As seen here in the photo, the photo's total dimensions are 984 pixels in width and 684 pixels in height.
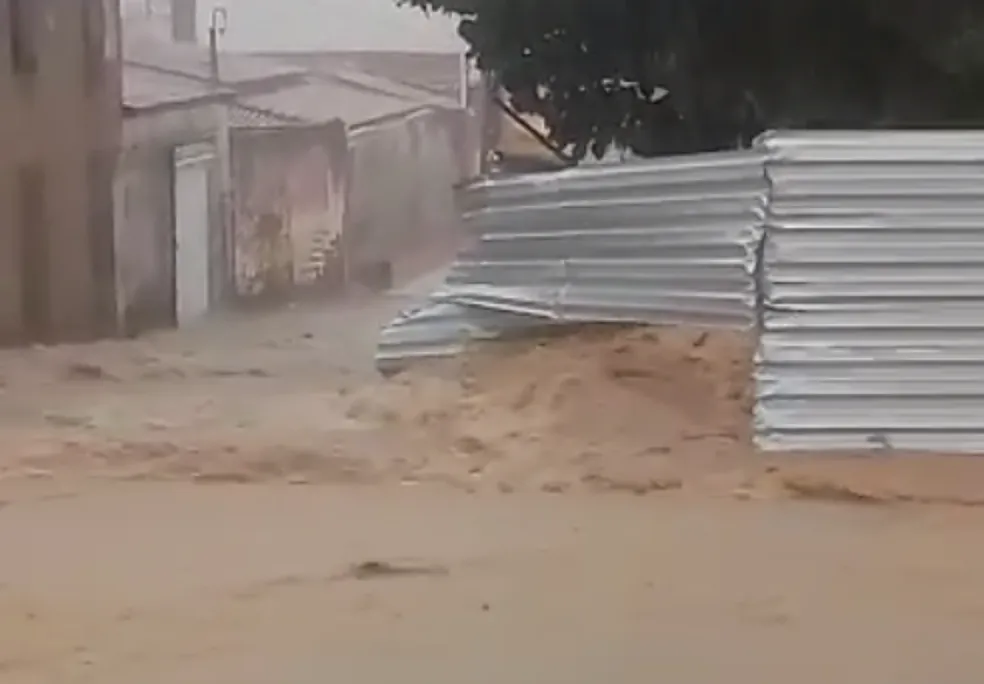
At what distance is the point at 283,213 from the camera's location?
519 cm

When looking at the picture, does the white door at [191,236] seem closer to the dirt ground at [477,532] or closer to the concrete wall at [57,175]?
the concrete wall at [57,175]

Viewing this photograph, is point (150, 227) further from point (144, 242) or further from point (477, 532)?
point (477, 532)

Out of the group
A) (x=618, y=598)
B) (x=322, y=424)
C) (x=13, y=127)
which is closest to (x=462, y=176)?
(x=13, y=127)

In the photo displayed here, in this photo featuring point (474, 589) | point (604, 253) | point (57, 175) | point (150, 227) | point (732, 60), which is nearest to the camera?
point (474, 589)

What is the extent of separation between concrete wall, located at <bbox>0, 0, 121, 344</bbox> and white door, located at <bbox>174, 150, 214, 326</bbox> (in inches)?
8.1

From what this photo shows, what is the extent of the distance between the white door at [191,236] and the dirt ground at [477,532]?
0.81 metres

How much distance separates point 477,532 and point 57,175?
8.99ft

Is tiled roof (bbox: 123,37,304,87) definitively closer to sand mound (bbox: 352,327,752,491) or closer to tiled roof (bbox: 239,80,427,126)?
tiled roof (bbox: 239,80,427,126)

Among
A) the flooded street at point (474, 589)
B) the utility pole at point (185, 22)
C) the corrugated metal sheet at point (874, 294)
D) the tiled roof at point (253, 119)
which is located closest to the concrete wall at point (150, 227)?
the tiled roof at point (253, 119)

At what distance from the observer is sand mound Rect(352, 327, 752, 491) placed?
332cm

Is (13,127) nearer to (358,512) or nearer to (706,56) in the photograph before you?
(706,56)

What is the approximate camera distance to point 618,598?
2551 millimetres

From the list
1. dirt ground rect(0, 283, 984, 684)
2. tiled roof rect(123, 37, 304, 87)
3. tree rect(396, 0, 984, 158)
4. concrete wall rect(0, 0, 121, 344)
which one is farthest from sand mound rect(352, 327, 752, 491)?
tiled roof rect(123, 37, 304, 87)

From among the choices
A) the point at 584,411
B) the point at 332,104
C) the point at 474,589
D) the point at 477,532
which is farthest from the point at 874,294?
the point at 332,104
